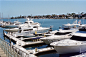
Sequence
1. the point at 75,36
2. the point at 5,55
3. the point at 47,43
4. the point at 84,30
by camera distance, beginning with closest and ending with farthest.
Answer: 1. the point at 5,55
2. the point at 75,36
3. the point at 84,30
4. the point at 47,43

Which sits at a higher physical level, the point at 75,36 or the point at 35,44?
the point at 75,36

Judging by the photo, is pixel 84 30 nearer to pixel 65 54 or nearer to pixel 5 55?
pixel 65 54

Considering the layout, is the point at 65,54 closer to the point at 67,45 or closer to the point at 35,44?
A: the point at 67,45

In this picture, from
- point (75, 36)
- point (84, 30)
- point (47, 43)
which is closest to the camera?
point (75, 36)

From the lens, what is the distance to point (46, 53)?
75.6 ft

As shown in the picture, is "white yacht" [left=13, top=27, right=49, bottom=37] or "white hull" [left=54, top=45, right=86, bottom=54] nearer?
"white hull" [left=54, top=45, right=86, bottom=54]

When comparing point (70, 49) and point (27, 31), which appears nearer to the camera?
point (70, 49)

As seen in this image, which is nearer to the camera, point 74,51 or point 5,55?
point 5,55

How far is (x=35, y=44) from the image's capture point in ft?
95.9

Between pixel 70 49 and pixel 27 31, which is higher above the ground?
pixel 70 49

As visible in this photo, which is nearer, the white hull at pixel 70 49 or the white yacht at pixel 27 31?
the white hull at pixel 70 49

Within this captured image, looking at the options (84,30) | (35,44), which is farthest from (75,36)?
(35,44)

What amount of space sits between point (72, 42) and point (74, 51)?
4.45ft

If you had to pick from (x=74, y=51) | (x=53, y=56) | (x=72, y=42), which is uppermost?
(x=72, y=42)
